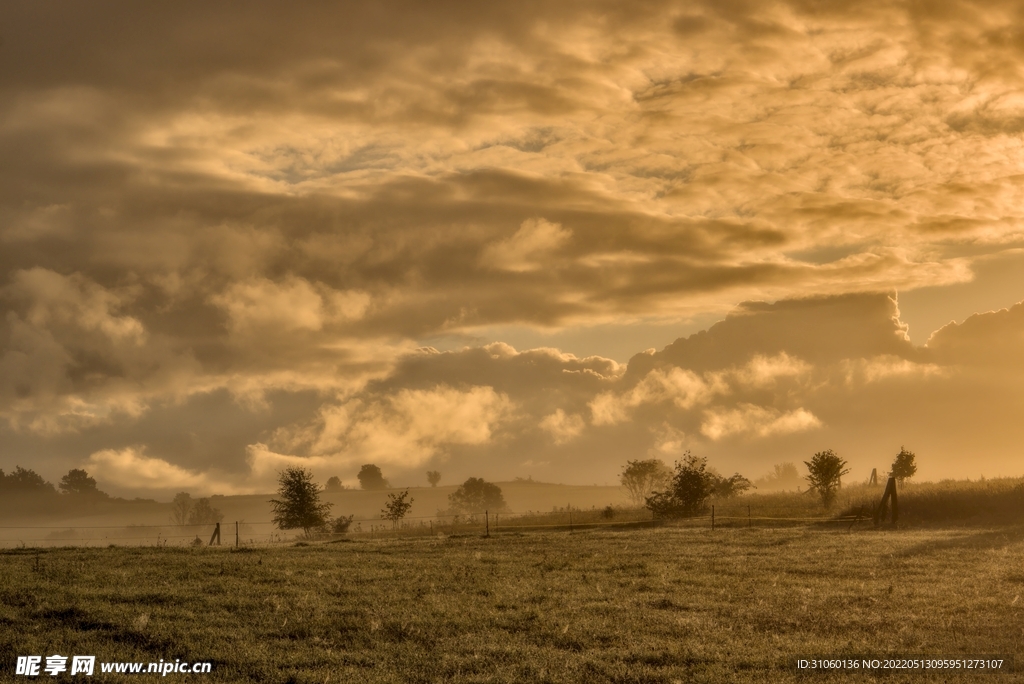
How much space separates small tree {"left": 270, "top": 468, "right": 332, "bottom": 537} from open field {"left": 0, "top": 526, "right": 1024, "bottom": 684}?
160 feet

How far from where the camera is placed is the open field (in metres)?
15.5

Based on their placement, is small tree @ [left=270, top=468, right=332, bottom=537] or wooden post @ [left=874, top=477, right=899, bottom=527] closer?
wooden post @ [left=874, top=477, right=899, bottom=527]

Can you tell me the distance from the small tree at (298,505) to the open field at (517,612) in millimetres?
48692

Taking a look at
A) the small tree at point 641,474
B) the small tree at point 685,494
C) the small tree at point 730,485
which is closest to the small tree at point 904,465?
the small tree at point 730,485

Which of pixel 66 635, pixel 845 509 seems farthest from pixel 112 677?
pixel 845 509

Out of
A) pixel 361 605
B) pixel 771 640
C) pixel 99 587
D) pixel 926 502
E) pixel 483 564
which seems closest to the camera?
pixel 771 640

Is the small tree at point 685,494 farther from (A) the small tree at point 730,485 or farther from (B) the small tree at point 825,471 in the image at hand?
(A) the small tree at point 730,485

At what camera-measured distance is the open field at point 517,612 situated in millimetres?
15492

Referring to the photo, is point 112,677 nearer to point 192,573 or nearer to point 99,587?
point 99,587

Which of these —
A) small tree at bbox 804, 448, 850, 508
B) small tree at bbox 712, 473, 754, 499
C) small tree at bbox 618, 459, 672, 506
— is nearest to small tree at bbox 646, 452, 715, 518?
small tree at bbox 804, 448, 850, 508

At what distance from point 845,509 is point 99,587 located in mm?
51684

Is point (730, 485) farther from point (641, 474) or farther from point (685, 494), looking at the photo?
point (641, 474)

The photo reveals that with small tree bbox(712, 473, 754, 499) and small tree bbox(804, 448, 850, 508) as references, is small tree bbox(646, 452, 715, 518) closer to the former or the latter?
small tree bbox(804, 448, 850, 508)

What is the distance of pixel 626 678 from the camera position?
1426 centimetres
